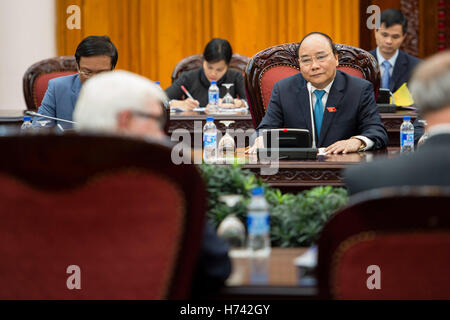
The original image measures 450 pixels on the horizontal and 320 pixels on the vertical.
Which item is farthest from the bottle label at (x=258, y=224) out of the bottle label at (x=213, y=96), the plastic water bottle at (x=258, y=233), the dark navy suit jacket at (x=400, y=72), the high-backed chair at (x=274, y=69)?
the dark navy suit jacket at (x=400, y=72)

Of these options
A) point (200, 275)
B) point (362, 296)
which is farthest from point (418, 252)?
point (200, 275)

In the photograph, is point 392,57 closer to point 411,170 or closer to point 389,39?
point 389,39

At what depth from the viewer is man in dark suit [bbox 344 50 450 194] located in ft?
4.42

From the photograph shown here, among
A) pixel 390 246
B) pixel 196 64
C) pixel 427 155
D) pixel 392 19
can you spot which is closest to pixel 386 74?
pixel 392 19

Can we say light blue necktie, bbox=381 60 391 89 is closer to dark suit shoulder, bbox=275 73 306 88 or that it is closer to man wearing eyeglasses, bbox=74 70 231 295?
dark suit shoulder, bbox=275 73 306 88

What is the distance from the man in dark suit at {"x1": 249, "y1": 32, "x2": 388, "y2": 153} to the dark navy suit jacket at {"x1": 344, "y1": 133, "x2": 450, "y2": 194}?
1894mm

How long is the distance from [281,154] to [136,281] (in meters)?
1.76

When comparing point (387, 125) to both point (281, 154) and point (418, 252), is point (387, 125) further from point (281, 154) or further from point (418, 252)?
point (418, 252)

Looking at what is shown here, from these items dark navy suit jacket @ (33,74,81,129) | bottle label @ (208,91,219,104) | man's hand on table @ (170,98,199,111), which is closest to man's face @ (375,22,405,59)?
bottle label @ (208,91,219,104)

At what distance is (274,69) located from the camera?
401 centimetres

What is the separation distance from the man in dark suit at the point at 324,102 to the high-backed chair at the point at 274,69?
311 mm

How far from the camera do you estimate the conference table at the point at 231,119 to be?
4320 millimetres

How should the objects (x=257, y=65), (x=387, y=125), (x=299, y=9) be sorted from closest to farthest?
(x=257, y=65)
(x=387, y=125)
(x=299, y=9)

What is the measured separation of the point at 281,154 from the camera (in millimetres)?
2963
